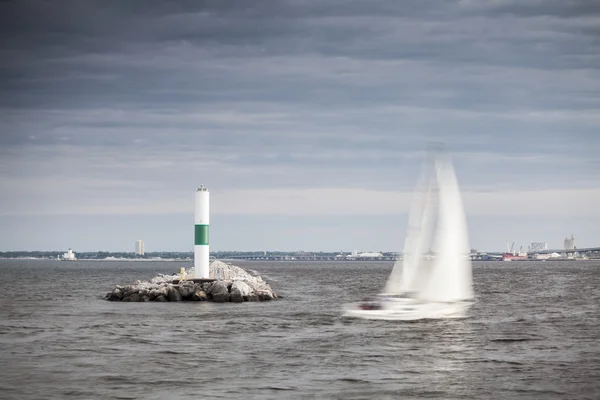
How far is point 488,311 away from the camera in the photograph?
188 feet

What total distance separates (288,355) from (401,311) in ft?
A: 62.1

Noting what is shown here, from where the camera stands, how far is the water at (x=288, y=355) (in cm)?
2573

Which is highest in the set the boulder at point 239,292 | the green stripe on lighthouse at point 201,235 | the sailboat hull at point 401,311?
the green stripe on lighthouse at point 201,235

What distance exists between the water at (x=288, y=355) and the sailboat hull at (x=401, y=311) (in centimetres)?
166

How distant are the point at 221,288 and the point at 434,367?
34.8m

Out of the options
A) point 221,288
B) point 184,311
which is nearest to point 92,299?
point 221,288

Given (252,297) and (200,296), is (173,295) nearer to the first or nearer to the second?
(200,296)

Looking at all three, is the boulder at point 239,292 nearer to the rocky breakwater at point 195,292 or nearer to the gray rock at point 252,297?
the rocky breakwater at point 195,292

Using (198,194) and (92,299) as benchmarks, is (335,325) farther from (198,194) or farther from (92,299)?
(92,299)

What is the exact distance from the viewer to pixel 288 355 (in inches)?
1288

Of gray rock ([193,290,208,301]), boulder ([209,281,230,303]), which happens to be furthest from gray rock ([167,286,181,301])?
boulder ([209,281,230,303])

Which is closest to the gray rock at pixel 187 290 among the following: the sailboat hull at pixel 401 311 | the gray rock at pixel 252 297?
the gray rock at pixel 252 297

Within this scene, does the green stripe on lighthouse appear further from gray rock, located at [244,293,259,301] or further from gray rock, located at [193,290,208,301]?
gray rock, located at [244,293,259,301]

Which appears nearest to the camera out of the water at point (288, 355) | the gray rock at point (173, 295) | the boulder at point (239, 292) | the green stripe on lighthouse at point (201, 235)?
the water at point (288, 355)
